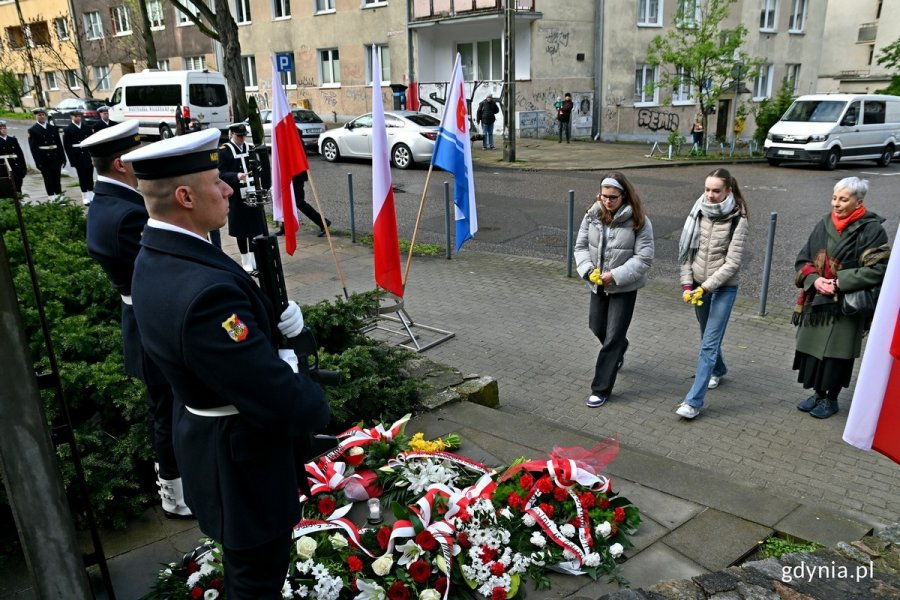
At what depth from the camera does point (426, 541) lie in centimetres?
338

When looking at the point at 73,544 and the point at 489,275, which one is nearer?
the point at 73,544

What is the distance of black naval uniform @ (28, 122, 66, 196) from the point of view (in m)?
16.7

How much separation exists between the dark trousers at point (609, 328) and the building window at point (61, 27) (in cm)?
5227

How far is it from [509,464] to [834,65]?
1933 inches

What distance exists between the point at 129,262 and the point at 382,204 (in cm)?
301

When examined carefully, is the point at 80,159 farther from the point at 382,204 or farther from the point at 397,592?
the point at 397,592

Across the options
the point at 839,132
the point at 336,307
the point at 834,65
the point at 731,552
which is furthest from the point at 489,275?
the point at 834,65

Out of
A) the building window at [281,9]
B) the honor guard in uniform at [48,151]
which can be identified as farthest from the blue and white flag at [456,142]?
the building window at [281,9]

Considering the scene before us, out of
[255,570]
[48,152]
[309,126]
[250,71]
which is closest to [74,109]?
[250,71]

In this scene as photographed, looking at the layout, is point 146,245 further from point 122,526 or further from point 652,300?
point 652,300

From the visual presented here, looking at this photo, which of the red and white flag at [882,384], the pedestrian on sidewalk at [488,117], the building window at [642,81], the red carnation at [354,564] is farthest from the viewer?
the building window at [642,81]

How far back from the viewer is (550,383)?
659 centimetres

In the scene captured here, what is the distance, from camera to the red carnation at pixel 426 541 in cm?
336

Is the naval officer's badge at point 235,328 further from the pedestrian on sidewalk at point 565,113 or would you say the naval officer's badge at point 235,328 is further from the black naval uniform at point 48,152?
the pedestrian on sidewalk at point 565,113
